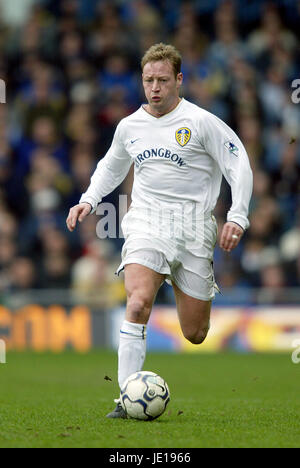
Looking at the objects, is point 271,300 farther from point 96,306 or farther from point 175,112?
point 175,112

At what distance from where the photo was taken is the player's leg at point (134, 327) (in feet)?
21.2

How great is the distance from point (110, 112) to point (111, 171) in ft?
30.4

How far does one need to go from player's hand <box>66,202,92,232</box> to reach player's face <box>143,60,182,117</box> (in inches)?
33.1

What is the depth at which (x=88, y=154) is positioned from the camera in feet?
52.6

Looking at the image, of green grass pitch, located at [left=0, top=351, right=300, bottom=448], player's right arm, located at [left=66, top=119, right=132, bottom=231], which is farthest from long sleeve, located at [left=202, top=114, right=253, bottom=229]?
green grass pitch, located at [left=0, top=351, right=300, bottom=448]

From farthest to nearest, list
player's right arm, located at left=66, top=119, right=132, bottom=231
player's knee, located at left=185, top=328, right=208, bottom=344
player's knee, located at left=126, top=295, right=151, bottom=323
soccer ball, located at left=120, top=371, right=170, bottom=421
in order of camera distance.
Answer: player's knee, located at left=185, top=328, right=208, bottom=344 → player's right arm, located at left=66, top=119, right=132, bottom=231 → player's knee, located at left=126, top=295, right=151, bottom=323 → soccer ball, located at left=120, top=371, right=170, bottom=421

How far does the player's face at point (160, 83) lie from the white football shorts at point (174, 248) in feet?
2.51

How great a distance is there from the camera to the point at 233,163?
22.2 feet

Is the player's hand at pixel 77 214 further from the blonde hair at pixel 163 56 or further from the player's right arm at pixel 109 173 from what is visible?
the blonde hair at pixel 163 56

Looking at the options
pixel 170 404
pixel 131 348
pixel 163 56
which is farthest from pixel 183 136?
pixel 170 404

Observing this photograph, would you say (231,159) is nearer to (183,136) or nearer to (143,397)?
(183,136)

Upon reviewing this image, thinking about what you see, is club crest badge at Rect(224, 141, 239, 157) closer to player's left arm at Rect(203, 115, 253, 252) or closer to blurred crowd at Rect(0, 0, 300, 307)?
player's left arm at Rect(203, 115, 253, 252)

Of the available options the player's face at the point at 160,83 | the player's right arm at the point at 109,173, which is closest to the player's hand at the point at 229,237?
the player's face at the point at 160,83

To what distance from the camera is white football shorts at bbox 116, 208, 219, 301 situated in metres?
6.67
